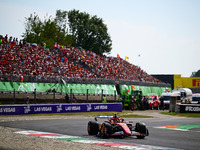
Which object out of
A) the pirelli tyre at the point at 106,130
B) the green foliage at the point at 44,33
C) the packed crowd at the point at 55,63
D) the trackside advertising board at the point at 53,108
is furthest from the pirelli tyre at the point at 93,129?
the green foliage at the point at 44,33

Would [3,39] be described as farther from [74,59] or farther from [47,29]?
[47,29]

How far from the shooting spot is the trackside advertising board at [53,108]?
2534 centimetres

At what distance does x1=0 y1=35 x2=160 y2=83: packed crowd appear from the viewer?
115 ft

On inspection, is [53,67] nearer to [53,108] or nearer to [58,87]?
[58,87]

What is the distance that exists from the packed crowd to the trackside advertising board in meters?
5.05

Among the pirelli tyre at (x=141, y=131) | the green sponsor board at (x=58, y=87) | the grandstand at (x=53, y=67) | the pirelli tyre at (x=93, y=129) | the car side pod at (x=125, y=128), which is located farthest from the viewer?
the grandstand at (x=53, y=67)

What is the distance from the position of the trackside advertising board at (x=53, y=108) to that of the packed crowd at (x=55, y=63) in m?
5.05

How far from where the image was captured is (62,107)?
29.3 metres

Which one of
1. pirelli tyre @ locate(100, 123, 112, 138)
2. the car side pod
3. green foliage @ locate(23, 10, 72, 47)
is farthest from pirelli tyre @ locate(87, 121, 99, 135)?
green foliage @ locate(23, 10, 72, 47)

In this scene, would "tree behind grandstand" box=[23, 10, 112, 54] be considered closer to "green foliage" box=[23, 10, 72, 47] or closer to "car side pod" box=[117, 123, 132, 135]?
"green foliage" box=[23, 10, 72, 47]

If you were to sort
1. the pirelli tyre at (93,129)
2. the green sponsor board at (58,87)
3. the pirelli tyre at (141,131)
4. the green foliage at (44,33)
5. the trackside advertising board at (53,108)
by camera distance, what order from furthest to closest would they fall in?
the green foliage at (44,33)
the green sponsor board at (58,87)
the trackside advertising board at (53,108)
the pirelli tyre at (93,129)
the pirelli tyre at (141,131)

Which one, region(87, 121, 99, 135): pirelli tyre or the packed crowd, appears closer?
region(87, 121, 99, 135): pirelli tyre

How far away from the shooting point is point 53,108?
1120 inches

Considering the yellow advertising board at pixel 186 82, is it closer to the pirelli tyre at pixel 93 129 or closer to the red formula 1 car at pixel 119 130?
the pirelli tyre at pixel 93 129
